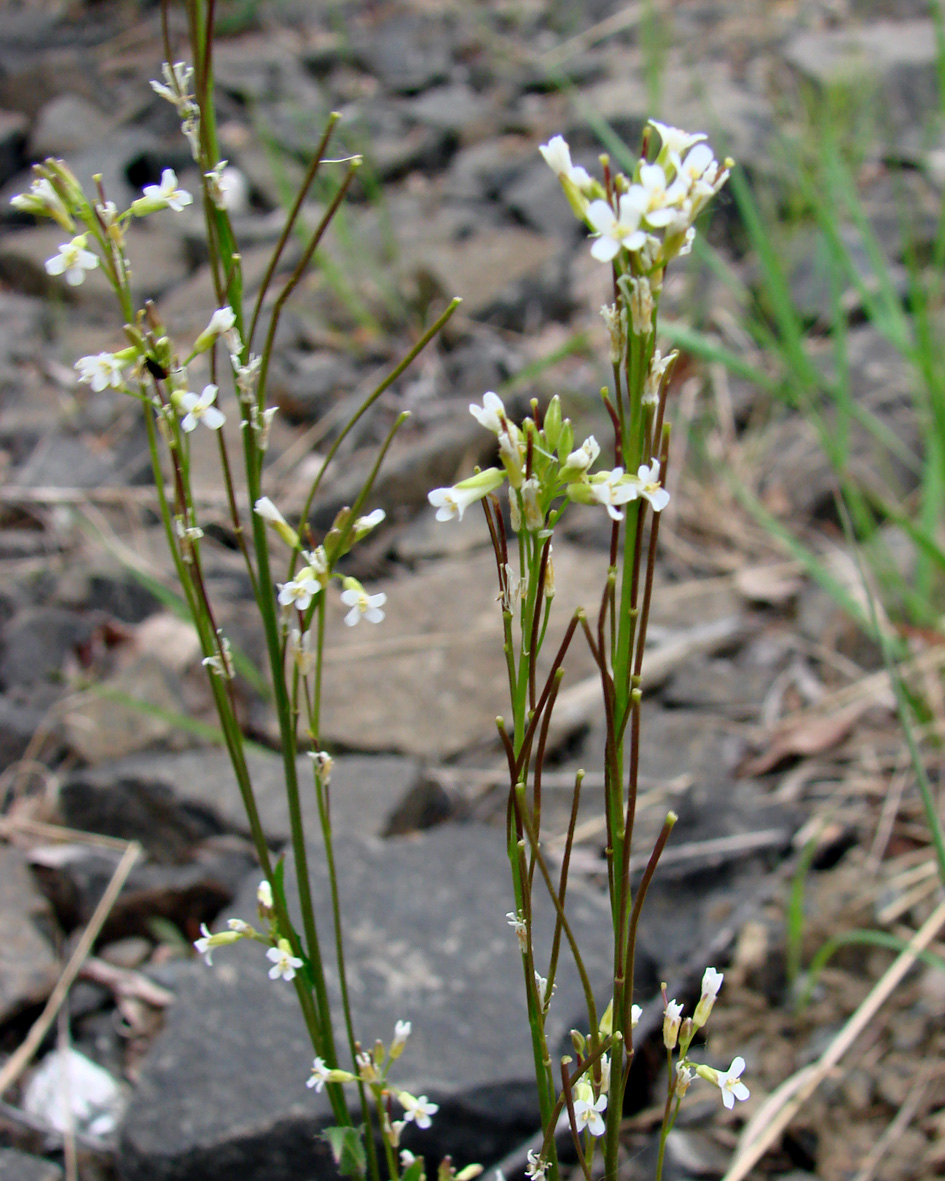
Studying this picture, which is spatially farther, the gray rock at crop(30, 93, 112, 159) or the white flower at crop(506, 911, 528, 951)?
the gray rock at crop(30, 93, 112, 159)


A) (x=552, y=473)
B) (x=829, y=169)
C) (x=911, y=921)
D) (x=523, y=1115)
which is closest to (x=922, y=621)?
(x=911, y=921)

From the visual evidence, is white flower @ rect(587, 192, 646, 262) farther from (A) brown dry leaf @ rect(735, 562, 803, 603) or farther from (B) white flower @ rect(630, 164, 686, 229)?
(A) brown dry leaf @ rect(735, 562, 803, 603)

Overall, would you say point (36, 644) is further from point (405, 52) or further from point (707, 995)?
point (405, 52)

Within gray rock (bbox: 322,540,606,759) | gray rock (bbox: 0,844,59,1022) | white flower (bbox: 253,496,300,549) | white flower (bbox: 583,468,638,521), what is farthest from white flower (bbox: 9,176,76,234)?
gray rock (bbox: 322,540,606,759)

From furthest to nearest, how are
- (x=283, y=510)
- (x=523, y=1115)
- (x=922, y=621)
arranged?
(x=283, y=510), (x=922, y=621), (x=523, y=1115)

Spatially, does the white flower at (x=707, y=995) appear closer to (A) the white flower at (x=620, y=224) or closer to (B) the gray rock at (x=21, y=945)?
(A) the white flower at (x=620, y=224)

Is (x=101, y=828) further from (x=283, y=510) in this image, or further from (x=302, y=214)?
(x=302, y=214)
